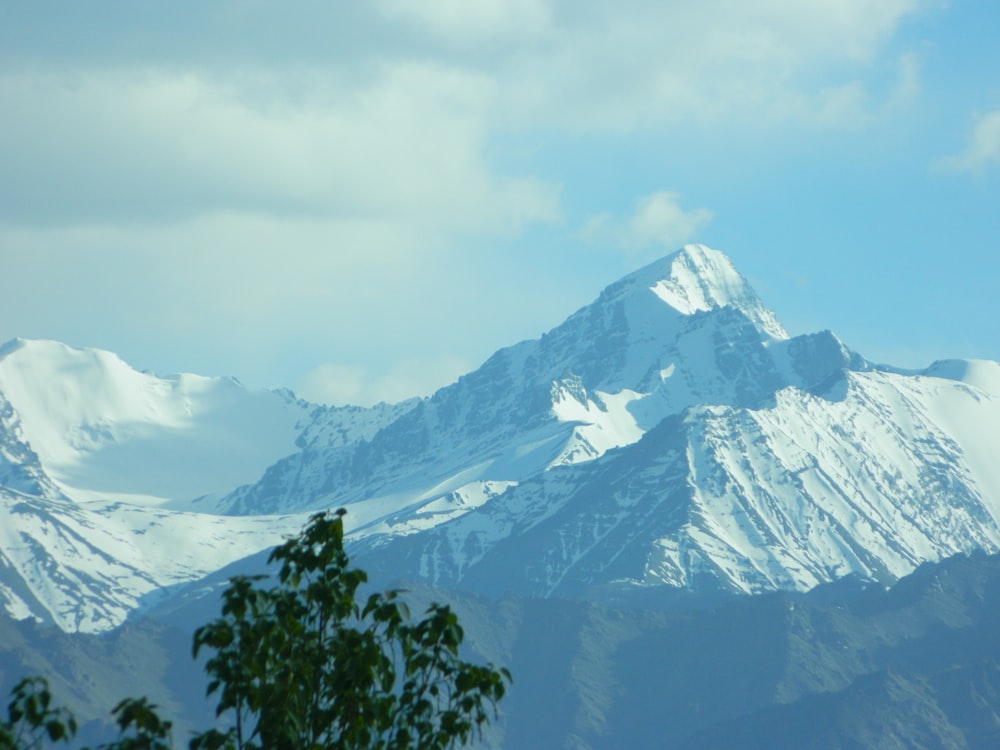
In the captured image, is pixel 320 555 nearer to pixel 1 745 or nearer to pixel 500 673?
pixel 500 673

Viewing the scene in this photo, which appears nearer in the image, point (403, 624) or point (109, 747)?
point (109, 747)

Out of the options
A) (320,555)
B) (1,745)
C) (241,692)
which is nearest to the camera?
(1,745)

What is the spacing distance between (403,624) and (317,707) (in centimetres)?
239

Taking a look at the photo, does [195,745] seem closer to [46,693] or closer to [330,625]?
[46,693]

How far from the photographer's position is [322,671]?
1638 inches

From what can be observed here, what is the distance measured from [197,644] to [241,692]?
1.92 meters

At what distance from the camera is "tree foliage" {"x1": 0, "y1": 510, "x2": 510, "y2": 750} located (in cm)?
3878

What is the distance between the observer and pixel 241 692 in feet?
129

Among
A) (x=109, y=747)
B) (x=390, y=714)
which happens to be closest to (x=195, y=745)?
(x=109, y=747)

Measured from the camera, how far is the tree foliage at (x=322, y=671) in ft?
127

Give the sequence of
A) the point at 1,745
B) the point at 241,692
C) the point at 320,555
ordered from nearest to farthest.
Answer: the point at 1,745 → the point at 241,692 → the point at 320,555

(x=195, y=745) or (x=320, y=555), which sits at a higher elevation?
(x=320, y=555)

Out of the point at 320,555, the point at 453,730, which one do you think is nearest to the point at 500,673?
the point at 453,730

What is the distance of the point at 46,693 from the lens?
37875 mm
